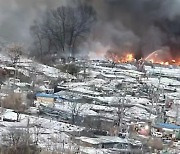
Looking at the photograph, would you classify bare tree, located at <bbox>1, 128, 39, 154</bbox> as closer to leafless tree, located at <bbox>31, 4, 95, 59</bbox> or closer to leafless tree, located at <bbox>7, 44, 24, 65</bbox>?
leafless tree, located at <bbox>7, 44, 24, 65</bbox>

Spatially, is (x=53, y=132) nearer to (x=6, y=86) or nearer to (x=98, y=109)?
(x=98, y=109)

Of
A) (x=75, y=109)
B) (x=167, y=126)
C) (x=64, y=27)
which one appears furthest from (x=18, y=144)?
(x=64, y=27)

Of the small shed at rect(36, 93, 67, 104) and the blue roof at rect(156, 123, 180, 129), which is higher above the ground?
the small shed at rect(36, 93, 67, 104)

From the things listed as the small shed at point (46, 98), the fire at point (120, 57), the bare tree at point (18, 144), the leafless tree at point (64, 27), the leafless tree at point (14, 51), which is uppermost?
the leafless tree at point (64, 27)

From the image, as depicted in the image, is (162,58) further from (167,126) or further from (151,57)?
(167,126)

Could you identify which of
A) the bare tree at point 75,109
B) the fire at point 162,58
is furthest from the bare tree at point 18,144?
the fire at point 162,58

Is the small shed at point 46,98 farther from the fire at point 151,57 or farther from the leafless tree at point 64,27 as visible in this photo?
the fire at point 151,57

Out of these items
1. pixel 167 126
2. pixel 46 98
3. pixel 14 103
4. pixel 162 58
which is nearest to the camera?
pixel 167 126

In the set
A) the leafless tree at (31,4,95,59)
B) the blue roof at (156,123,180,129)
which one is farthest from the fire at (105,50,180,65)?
the blue roof at (156,123,180,129)

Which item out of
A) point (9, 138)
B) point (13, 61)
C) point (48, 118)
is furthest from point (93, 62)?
point (9, 138)
